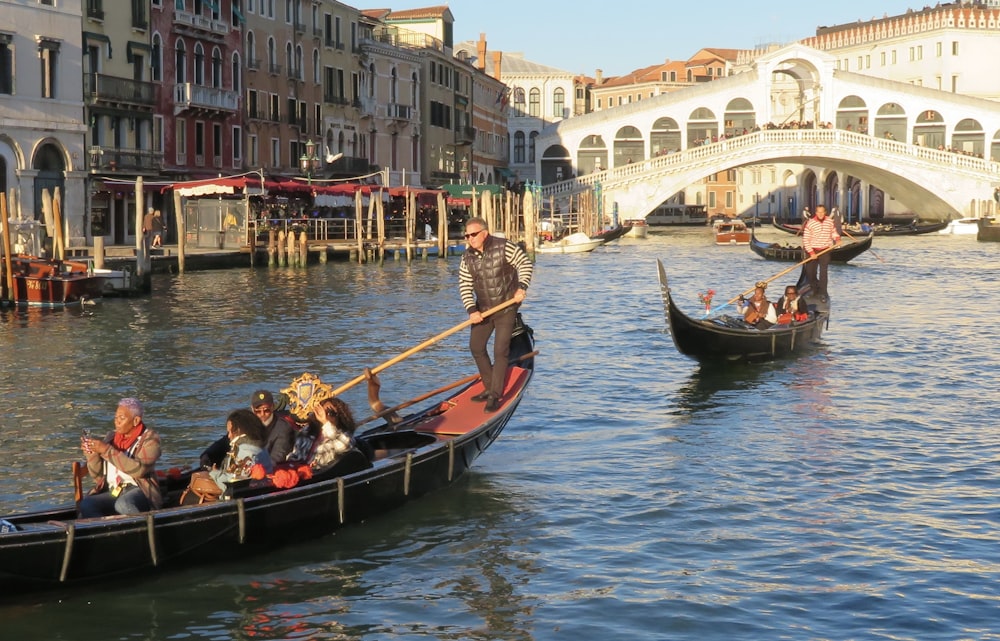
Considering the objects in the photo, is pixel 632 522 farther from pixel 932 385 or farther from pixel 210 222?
pixel 210 222

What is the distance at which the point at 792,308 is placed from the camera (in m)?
13.2

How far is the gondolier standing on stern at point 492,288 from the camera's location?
Result: 768 centimetres

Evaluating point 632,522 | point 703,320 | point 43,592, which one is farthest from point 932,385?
point 43,592

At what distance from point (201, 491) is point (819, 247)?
32.0 ft

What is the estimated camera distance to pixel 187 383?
11289 millimetres

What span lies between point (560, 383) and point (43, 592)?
6.51 metres

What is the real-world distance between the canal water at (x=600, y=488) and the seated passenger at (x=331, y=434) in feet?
1.30

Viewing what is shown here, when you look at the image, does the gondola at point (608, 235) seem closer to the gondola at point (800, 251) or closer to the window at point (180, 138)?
the gondola at point (800, 251)

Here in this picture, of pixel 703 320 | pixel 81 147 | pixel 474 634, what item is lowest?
pixel 474 634

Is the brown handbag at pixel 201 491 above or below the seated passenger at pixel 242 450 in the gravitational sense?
below

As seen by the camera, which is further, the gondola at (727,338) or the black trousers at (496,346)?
the gondola at (727,338)

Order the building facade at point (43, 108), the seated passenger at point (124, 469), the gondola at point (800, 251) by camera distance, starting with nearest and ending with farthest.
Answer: the seated passenger at point (124, 469) → the building facade at point (43, 108) → the gondola at point (800, 251)

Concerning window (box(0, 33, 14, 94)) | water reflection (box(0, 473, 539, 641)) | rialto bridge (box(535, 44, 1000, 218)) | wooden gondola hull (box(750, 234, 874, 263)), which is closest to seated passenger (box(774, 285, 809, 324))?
water reflection (box(0, 473, 539, 641))

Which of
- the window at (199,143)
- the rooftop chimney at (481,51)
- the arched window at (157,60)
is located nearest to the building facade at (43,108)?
the arched window at (157,60)
